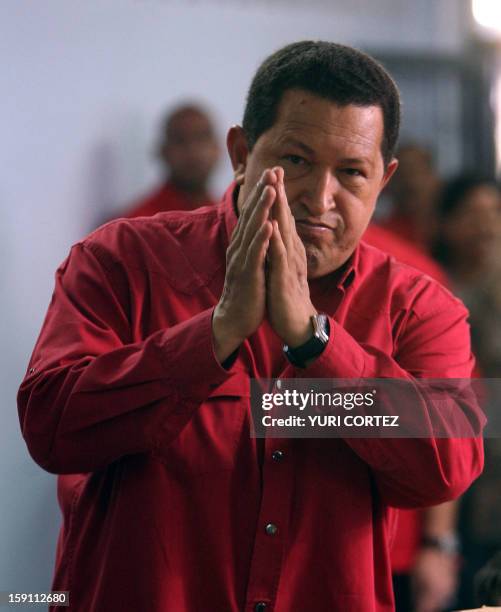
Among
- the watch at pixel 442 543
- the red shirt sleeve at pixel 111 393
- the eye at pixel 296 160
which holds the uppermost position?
the eye at pixel 296 160

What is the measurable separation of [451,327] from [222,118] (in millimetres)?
1405

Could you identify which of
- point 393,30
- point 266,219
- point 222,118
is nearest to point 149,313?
point 266,219

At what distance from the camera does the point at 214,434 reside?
1016 millimetres

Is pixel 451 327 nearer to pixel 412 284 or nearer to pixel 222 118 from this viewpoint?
pixel 412 284

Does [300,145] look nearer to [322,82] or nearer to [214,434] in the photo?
[322,82]

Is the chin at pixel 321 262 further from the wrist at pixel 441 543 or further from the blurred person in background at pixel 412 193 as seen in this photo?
the blurred person in background at pixel 412 193

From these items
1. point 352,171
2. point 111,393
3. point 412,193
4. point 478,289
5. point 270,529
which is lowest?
point 270,529

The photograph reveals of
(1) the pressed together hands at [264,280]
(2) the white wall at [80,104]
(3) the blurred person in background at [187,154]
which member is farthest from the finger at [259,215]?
(3) the blurred person in background at [187,154]

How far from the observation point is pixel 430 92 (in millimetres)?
3248

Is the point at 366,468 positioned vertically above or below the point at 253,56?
below

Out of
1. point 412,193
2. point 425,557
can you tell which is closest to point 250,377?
point 425,557

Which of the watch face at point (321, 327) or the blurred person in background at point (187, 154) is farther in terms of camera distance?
the blurred person in background at point (187, 154)

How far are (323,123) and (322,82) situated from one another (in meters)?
0.04

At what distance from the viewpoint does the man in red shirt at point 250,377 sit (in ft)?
3.11
